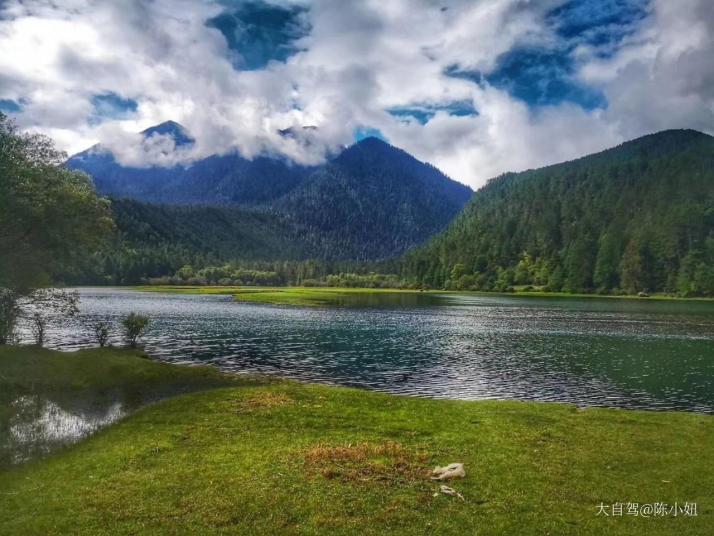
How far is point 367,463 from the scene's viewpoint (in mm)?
21344

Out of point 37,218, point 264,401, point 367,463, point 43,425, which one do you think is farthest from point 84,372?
point 367,463

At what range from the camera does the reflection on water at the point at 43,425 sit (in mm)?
25422

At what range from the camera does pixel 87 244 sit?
186ft

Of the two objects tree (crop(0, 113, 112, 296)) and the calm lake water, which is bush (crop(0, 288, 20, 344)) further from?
the calm lake water

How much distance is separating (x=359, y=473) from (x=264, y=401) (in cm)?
1525

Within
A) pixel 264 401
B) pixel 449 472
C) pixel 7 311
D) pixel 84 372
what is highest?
pixel 7 311

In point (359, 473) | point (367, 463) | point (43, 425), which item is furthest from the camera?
point (43, 425)

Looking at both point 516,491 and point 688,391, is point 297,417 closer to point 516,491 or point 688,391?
point 516,491

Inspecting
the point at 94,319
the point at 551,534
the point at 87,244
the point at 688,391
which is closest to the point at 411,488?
the point at 551,534

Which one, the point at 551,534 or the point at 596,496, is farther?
the point at 596,496

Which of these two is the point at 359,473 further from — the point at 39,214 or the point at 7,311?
the point at 7,311

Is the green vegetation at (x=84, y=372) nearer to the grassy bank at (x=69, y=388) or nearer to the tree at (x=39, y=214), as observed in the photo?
the grassy bank at (x=69, y=388)

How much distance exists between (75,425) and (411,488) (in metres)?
22.9

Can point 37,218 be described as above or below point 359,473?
above
